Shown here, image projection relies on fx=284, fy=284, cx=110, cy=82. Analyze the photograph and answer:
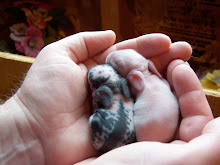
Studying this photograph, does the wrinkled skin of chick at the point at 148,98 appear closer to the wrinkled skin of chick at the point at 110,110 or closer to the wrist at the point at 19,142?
the wrinkled skin of chick at the point at 110,110

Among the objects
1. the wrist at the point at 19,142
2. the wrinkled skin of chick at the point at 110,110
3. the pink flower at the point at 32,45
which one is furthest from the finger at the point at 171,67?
the pink flower at the point at 32,45

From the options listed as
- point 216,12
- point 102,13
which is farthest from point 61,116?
point 216,12

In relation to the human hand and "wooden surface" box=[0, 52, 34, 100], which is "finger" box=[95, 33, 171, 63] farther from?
"wooden surface" box=[0, 52, 34, 100]

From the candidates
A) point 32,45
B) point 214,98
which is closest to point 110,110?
point 214,98

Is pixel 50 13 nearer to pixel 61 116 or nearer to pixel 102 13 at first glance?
pixel 102 13

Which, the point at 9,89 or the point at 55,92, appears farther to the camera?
the point at 9,89

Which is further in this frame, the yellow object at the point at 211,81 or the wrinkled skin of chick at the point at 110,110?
the yellow object at the point at 211,81
